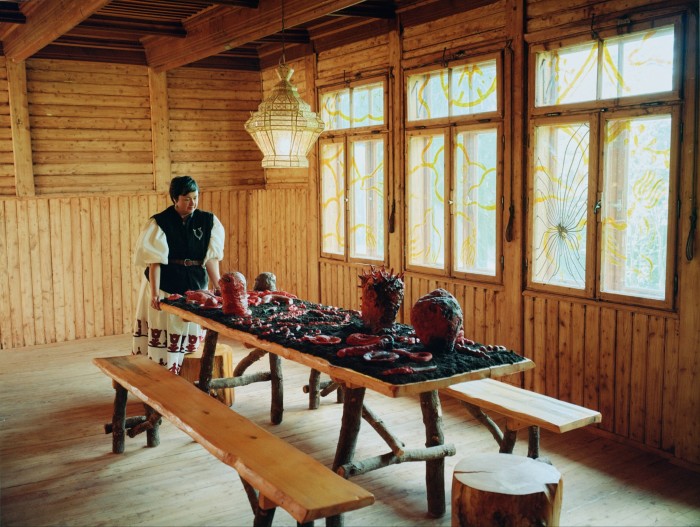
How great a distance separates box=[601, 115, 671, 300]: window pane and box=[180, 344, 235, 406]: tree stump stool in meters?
3.02

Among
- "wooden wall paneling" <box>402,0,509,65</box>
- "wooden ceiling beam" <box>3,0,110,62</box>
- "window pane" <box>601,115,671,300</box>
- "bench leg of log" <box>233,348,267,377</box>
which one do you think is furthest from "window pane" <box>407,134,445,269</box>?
"wooden ceiling beam" <box>3,0,110,62</box>

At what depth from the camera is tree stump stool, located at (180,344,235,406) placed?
19.5ft

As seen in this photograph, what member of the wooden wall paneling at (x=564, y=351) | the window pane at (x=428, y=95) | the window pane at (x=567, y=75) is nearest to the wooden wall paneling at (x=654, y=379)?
the wooden wall paneling at (x=564, y=351)

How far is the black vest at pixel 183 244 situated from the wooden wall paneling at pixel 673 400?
3.50 m

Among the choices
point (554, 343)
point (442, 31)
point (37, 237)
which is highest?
point (442, 31)

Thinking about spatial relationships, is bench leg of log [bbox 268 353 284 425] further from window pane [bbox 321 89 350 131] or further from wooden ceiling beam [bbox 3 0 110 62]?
window pane [bbox 321 89 350 131]

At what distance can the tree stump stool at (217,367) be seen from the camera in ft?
19.5

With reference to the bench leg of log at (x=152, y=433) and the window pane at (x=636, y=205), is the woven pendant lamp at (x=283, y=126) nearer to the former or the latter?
the bench leg of log at (x=152, y=433)

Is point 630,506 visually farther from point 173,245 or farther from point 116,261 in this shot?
point 116,261

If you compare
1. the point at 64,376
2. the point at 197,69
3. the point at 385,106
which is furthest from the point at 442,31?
the point at 64,376

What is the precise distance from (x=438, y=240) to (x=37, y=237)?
4.78 metres

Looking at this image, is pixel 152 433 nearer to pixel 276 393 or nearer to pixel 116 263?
pixel 276 393

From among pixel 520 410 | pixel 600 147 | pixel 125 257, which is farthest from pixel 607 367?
pixel 125 257

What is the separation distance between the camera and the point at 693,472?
183 inches
